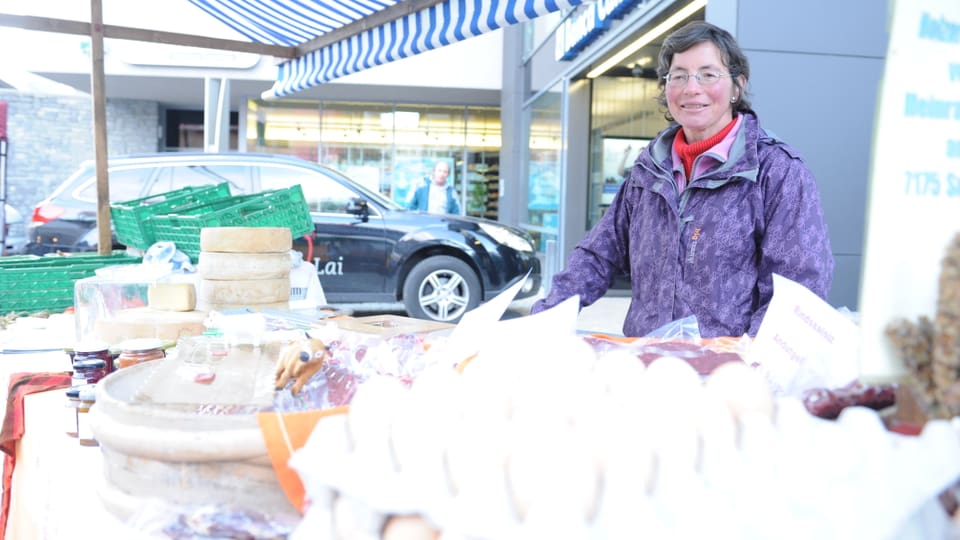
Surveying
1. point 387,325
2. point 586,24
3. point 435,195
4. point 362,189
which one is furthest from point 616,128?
point 387,325

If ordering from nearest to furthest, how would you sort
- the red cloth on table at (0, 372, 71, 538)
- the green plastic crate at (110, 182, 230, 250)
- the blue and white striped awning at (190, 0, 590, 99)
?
the red cloth on table at (0, 372, 71, 538) < the blue and white striped awning at (190, 0, 590, 99) < the green plastic crate at (110, 182, 230, 250)

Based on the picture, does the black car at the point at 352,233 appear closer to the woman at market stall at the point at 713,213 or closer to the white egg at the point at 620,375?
the woman at market stall at the point at 713,213

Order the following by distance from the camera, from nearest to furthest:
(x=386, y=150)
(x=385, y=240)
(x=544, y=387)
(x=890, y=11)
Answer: (x=890, y=11), (x=544, y=387), (x=385, y=240), (x=386, y=150)

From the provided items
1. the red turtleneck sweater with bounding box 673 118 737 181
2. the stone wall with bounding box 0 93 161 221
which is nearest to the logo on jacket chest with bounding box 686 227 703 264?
the red turtleneck sweater with bounding box 673 118 737 181

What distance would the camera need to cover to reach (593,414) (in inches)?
32.3

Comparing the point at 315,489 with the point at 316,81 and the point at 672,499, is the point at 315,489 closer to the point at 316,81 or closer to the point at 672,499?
the point at 672,499

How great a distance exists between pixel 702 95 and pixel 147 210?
350 centimetres

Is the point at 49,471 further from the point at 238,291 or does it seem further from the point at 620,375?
the point at 620,375

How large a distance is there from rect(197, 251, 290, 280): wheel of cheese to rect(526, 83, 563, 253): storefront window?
336 inches

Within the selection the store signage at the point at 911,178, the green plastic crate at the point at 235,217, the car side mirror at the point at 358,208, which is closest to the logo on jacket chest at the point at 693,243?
the store signage at the point at 911,178

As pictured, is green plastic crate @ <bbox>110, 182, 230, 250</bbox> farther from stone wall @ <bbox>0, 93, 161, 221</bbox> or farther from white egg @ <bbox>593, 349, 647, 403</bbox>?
stone wall @ <bbox>0, 93, 161, 221</bbox>

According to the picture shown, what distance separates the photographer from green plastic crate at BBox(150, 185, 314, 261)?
13.1 feet

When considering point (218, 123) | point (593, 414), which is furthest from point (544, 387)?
point (218, 123)

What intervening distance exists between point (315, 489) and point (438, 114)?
17119 millimetres
